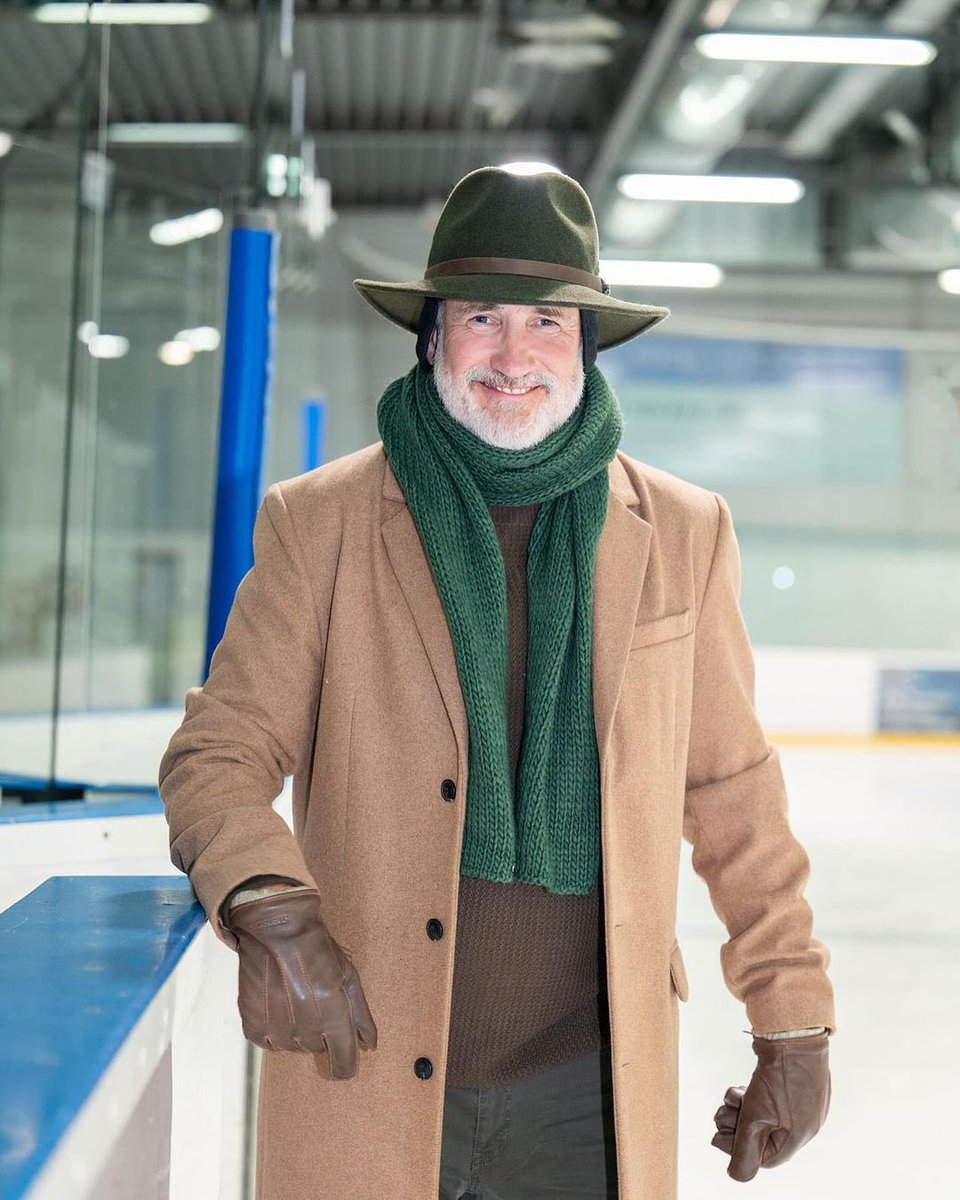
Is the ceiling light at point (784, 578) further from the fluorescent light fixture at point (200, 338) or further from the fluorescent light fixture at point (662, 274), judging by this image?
the fluorescent light fixture at point (200, 338)

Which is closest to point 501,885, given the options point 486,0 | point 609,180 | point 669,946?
point 669,946

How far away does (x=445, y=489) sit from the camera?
5.03 feet

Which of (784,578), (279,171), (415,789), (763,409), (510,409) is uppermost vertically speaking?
(763,409)

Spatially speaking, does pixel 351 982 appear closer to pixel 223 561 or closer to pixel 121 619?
pixel 223 561

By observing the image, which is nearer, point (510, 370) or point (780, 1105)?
point (780, 1105)

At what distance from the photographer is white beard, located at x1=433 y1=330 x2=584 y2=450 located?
156cm

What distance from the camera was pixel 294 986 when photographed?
122cm

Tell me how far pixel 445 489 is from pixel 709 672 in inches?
14.6

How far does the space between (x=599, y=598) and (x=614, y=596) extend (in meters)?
0.02

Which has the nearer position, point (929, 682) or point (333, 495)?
point (333, 495)

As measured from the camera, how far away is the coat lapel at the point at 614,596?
1492 millimetres

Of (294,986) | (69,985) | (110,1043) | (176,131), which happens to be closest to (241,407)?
(294,986)

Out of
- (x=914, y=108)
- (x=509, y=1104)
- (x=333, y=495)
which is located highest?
(x=914, y=108)

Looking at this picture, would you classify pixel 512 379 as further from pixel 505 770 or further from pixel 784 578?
pixel 784 578
